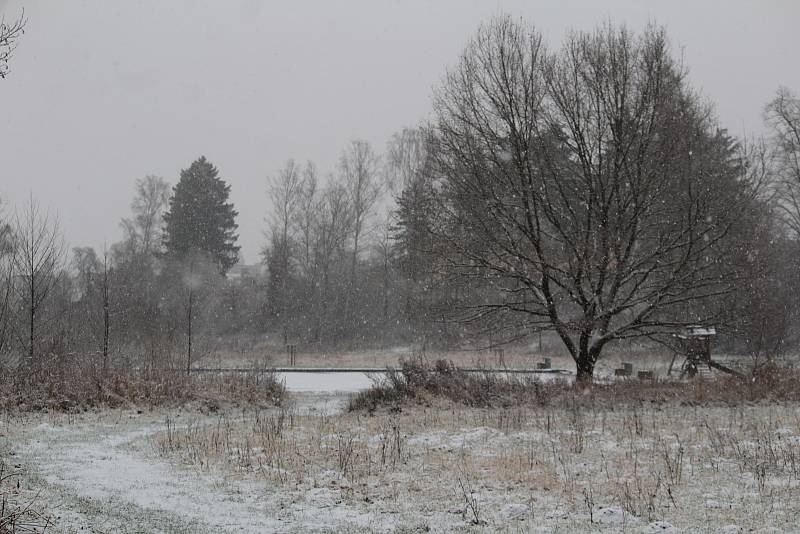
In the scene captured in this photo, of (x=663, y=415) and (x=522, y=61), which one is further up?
(x=522, y=61)

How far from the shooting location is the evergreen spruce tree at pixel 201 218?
54938mm

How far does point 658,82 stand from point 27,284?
61.4 ft

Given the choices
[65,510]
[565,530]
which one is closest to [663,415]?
[565,530]

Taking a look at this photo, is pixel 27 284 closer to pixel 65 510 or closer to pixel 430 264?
pixel 430 264

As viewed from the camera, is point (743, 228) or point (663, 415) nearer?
point (663, 415)

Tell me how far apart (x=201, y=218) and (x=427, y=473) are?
50863mm

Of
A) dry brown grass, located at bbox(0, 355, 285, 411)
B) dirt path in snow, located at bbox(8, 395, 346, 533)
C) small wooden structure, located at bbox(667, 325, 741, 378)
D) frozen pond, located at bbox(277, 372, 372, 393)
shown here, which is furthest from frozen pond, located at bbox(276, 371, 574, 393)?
dirt path in snow, located at bbox(8, 395, 346, 533)

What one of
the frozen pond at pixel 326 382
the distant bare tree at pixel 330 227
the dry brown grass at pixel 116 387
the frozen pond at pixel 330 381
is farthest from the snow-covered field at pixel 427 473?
the distant bare tree at pixel 330 227

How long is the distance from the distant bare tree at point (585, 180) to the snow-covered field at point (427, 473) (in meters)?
4.76

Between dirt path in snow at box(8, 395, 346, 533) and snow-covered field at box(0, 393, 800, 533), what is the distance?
3 centimetres

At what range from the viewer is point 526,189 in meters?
16.6

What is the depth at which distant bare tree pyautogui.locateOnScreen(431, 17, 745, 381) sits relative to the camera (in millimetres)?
16281

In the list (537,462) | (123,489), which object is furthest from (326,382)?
(123,489)

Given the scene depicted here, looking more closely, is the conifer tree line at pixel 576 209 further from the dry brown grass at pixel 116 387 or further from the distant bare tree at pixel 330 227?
the distant bare tree at pixel 330 227
